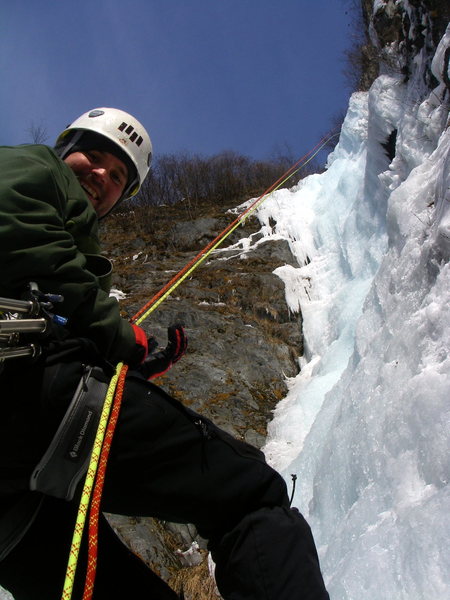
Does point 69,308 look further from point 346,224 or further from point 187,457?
point 346,224

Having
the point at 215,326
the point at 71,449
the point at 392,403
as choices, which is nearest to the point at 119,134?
the point at 71,449

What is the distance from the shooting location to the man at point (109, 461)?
1123mm

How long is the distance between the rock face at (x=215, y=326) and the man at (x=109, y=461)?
8.88 feet

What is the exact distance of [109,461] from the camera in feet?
3.84

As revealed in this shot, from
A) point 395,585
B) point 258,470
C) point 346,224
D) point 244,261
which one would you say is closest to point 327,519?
point 395,585

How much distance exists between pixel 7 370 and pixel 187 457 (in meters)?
0.54

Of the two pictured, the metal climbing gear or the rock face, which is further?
the rock face

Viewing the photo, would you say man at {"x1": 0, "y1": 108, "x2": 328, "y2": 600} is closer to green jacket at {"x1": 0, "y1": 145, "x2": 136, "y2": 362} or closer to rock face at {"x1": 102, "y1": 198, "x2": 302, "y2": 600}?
green jacket at {"x1": 0, "y1": 145, "x2": 136, "y2": 362}

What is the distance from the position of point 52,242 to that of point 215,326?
6653mm

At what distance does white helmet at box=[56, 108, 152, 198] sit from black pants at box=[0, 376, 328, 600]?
122 cm

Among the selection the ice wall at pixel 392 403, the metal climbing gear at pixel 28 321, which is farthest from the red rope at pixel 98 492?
the ice wall at pixel 392 403

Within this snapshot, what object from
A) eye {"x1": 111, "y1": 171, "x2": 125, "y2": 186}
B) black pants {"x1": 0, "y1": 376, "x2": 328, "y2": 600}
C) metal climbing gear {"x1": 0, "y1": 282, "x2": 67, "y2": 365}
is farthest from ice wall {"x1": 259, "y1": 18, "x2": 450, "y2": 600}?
eye {"x1": 111, "y1": 171, "x2": 125, "y2": 186}

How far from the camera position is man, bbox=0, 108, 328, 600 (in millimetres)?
1123

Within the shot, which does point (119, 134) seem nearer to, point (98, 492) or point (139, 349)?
point (139, 349)
